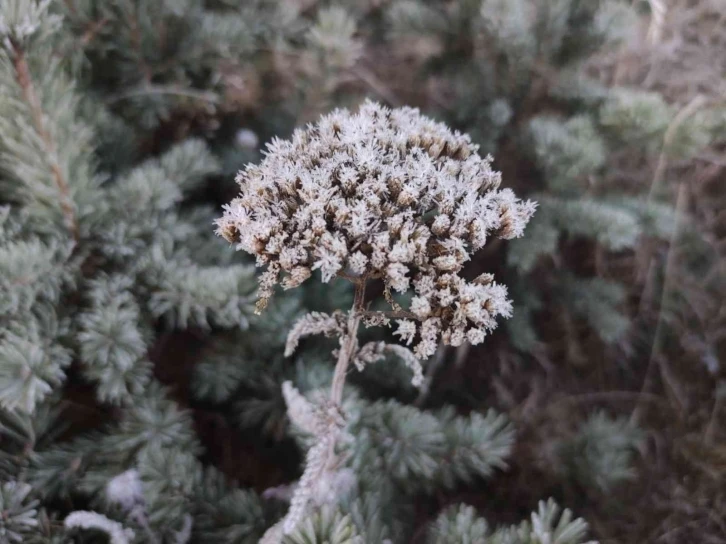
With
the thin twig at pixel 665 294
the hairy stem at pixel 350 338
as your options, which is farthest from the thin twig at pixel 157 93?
the thin twig at pixel 665 294

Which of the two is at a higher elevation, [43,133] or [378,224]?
[43,133]

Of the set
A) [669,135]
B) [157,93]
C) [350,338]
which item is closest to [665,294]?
[669,135]

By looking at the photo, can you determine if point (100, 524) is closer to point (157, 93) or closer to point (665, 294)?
point (157, 93)

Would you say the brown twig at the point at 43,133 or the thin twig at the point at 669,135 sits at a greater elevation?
the thin twig at the point at 669,135

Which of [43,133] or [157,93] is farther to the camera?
[157,93]

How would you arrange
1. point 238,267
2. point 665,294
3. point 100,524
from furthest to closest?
point 665,294
point 238,267
point 100,524

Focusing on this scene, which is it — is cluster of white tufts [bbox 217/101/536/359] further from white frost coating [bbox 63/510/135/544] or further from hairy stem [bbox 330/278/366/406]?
white frost coating [bbox 63/510/135/544]

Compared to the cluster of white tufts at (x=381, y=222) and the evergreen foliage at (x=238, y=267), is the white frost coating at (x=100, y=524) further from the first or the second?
the cluster of white tufts at (x=381, y=222)
